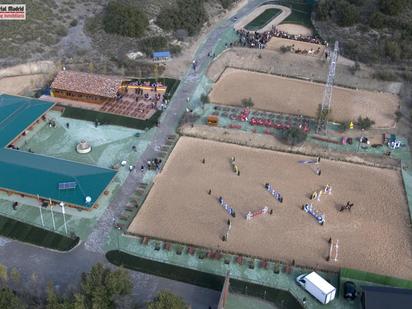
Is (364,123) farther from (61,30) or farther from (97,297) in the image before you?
(61,30)

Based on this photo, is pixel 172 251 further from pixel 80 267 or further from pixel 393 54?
pixel 393 54

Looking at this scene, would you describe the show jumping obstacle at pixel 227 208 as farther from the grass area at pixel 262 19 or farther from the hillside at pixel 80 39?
the grass area at pixel 262 19

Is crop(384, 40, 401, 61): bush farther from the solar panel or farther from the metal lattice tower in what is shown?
the solar panel

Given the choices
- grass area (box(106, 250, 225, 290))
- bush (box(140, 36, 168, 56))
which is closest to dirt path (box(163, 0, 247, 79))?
bush (box(140, 36, 168, 56))

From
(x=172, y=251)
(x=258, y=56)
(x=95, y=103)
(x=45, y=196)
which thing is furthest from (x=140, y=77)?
(x=172, y=251)

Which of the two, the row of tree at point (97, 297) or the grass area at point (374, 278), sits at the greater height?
the row of tree at point (97, 297)

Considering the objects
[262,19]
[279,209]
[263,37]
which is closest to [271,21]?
[262,19]

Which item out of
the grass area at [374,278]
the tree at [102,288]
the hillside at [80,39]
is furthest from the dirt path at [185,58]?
the grass area at [374,278]
